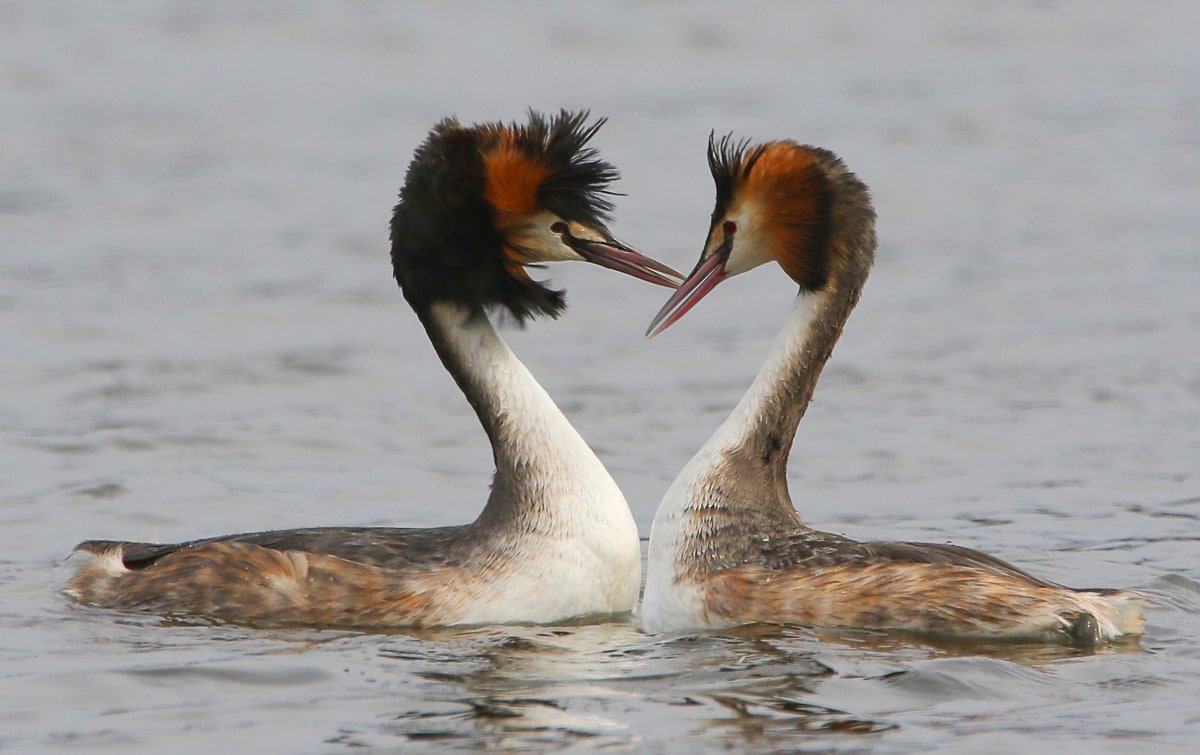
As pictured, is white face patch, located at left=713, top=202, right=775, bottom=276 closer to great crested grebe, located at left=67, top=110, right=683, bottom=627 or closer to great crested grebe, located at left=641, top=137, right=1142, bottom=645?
great crested grebe, located at left=641, top=137, right=1142, bottom=645

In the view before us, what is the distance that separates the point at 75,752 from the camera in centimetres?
742

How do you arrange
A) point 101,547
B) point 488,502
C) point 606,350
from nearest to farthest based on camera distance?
point 488,502, point 101,547, point 606,350

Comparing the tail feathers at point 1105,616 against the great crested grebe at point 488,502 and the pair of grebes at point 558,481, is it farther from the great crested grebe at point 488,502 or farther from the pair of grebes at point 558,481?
the great crested grebe at point 488,502

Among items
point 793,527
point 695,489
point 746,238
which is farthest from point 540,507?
point 746,238

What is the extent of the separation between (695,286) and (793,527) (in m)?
1.11

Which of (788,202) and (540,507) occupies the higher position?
(788,202)

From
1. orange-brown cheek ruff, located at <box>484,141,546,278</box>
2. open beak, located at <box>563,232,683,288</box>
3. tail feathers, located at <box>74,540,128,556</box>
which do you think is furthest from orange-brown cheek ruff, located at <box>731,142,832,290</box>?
tail feathers, located at <box>74,540,128,556</box>

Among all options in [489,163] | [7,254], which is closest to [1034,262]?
[7,254]

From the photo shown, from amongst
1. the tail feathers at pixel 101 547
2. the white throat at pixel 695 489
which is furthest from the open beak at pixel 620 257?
the tail feathers at pixel 101 547

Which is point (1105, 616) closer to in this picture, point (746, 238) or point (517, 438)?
point (746, 238)

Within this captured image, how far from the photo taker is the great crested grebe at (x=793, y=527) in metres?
8.62

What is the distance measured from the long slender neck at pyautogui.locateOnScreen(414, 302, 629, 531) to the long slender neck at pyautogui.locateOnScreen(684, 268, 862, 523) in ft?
1.56

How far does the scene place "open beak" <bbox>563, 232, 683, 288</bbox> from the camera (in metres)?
9.63

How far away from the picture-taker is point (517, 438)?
31.9 ft
